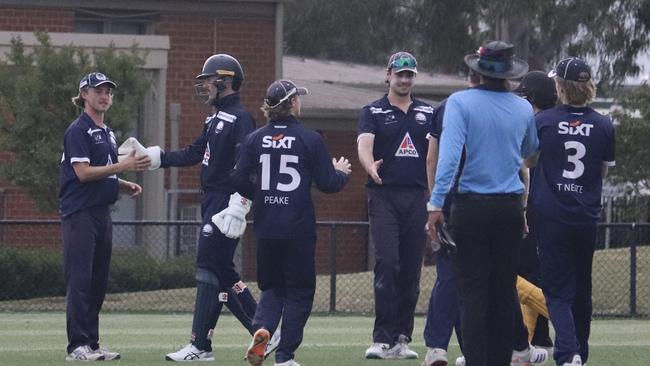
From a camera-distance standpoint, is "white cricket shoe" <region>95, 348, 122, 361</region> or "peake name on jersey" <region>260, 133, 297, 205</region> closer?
"peake name on jersey" <region>260, 133, 297, 205</region>

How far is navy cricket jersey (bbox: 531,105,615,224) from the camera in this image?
9062 mm

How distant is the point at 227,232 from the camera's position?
31.9 ft

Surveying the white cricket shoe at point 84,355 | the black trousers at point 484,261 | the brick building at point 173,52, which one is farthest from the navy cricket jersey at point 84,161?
the brick building at point 173,52

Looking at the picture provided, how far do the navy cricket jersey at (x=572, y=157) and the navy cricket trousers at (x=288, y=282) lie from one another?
160 cm

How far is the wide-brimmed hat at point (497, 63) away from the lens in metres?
8.28

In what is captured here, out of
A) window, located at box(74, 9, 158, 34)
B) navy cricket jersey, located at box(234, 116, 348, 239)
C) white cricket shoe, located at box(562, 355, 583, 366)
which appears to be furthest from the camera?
window, located at box(74, 9, 158, 34)

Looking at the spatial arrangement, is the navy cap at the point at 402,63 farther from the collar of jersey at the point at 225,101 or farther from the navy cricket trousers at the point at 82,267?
the navy cricket trousers at the point at 82,267

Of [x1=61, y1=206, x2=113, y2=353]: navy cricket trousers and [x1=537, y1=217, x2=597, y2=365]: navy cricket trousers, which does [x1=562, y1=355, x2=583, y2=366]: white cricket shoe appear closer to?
[x1=537, y1=217, x2=597, y2=365]: navy cricket trousers

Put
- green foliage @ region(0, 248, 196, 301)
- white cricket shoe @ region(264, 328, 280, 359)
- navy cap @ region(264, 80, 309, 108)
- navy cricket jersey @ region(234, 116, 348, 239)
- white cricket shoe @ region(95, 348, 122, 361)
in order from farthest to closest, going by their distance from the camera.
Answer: green foliage @ region(0, 248, 196, 301)
white cricket shoe @ region(95, 348, 122, 361)
white cricket shoe @ region(264, 328, 280, 359)
navy cap @ region(264, 80, 309, 108)
navy cricket jersey @ region(234, 116, 348, 239)

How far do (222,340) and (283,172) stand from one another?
3599 mm

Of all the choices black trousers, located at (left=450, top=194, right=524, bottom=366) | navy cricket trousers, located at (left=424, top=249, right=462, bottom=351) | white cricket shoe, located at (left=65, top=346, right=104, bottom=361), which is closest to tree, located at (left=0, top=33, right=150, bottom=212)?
white cricket shoe, located at (left=65, top=346, right=104, bottom=361)

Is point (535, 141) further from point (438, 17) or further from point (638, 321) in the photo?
point (438, 17)

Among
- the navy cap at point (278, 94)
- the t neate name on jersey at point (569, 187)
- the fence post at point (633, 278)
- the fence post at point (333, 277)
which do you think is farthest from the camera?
the fence post at point (333, 277)

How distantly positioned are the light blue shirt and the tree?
39.1 ft
